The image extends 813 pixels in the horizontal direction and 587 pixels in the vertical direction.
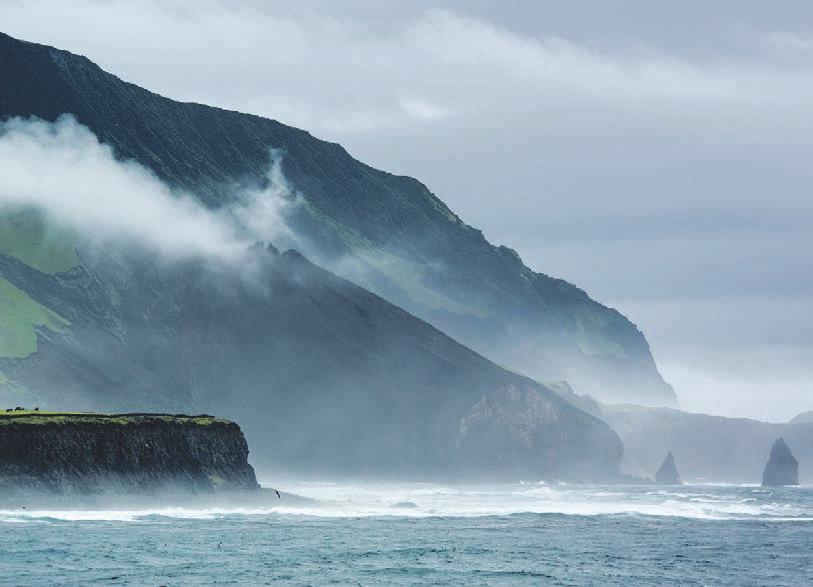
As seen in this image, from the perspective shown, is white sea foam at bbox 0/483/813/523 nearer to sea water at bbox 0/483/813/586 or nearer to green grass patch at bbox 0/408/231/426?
sea water at bbox 0/483/813/586

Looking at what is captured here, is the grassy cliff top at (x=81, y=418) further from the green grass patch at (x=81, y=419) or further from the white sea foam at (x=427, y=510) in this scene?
the white sea foam at (x=427, y=510)

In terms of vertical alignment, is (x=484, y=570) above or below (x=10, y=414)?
below

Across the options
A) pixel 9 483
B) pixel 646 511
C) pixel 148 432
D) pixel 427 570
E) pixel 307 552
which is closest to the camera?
pixel 427 570

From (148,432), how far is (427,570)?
57717 millimetres

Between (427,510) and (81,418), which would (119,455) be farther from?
(427,510)

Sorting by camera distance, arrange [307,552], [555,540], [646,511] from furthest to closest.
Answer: [646,511] < [555,540] < [307,552]

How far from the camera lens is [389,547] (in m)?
102

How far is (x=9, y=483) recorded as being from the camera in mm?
121188

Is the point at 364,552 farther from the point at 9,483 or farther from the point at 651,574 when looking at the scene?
the point at 9,483

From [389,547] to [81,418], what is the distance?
41.5m

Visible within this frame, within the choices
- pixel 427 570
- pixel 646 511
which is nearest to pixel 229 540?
pixel 427 570

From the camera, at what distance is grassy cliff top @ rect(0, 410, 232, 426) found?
12369 centimetres

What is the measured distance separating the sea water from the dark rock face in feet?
10.2

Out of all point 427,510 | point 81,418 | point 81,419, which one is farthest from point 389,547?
point 427,510
